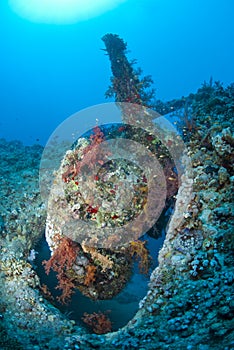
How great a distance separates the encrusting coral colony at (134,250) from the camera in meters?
3.79

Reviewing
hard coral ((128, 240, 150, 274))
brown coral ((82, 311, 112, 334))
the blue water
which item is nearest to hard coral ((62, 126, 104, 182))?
hard coral ((128, 240, 150, 274))

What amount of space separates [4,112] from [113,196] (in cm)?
13359

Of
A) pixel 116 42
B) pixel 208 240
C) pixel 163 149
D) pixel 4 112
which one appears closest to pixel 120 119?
pixel 163 149

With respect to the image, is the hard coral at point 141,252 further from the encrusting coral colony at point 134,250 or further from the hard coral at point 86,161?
the hard coral at point 86,161

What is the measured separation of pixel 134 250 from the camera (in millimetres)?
6715

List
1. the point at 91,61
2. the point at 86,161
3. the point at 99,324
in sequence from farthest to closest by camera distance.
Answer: the point at 91,61 < the point at 86,161 < the point at 99,324

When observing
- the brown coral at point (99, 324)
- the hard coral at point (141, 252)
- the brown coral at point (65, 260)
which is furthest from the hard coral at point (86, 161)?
the brown coral at point (99, 324)

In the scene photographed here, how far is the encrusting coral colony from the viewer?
3795mm

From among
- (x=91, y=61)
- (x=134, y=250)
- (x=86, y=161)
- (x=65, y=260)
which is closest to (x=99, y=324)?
(x=65, y=260)

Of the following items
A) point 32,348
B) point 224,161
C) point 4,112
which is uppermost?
point 4,112

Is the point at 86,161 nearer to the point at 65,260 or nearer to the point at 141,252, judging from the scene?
the point at 65,260

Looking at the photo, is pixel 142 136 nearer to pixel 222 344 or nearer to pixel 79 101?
pixel 222 344

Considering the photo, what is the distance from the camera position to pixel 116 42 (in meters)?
11.6

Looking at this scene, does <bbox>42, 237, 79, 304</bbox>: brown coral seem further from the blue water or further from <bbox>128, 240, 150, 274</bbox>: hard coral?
the blue water
